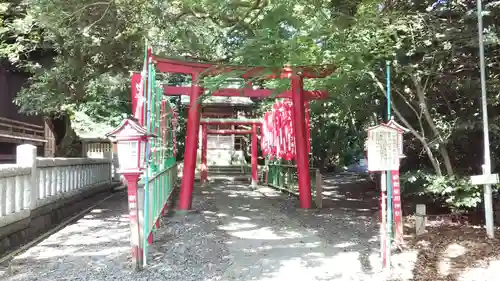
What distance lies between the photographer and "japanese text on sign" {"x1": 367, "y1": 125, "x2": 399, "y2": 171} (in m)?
6.09

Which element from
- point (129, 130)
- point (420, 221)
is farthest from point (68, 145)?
point (420, 221)

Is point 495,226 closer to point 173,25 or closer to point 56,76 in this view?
point 173,25

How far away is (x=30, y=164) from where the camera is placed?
8234mm

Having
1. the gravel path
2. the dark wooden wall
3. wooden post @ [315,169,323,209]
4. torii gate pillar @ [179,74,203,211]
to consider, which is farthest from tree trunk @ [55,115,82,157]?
wooden post @ [315,169,323,209]

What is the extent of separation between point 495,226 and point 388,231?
160 inches

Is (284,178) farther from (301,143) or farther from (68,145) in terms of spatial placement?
(68,145)

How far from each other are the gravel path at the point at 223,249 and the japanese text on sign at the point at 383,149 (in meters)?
1.40

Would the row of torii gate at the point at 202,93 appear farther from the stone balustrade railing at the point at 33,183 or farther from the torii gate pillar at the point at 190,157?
the stone balustrade railing at the point at 33,183

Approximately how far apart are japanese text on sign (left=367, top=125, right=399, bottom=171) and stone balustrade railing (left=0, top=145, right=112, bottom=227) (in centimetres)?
567

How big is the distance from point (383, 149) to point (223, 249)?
2902mm

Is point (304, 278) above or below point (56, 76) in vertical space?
below

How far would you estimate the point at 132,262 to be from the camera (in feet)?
18.8

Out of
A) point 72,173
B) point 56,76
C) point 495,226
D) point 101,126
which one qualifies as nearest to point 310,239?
point 495,226

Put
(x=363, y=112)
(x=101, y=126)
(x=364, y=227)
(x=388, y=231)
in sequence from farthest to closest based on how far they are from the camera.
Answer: (x=101, y=126) → (x=363, y=112) → (x=364, y=227) → (x=388, y=231)
